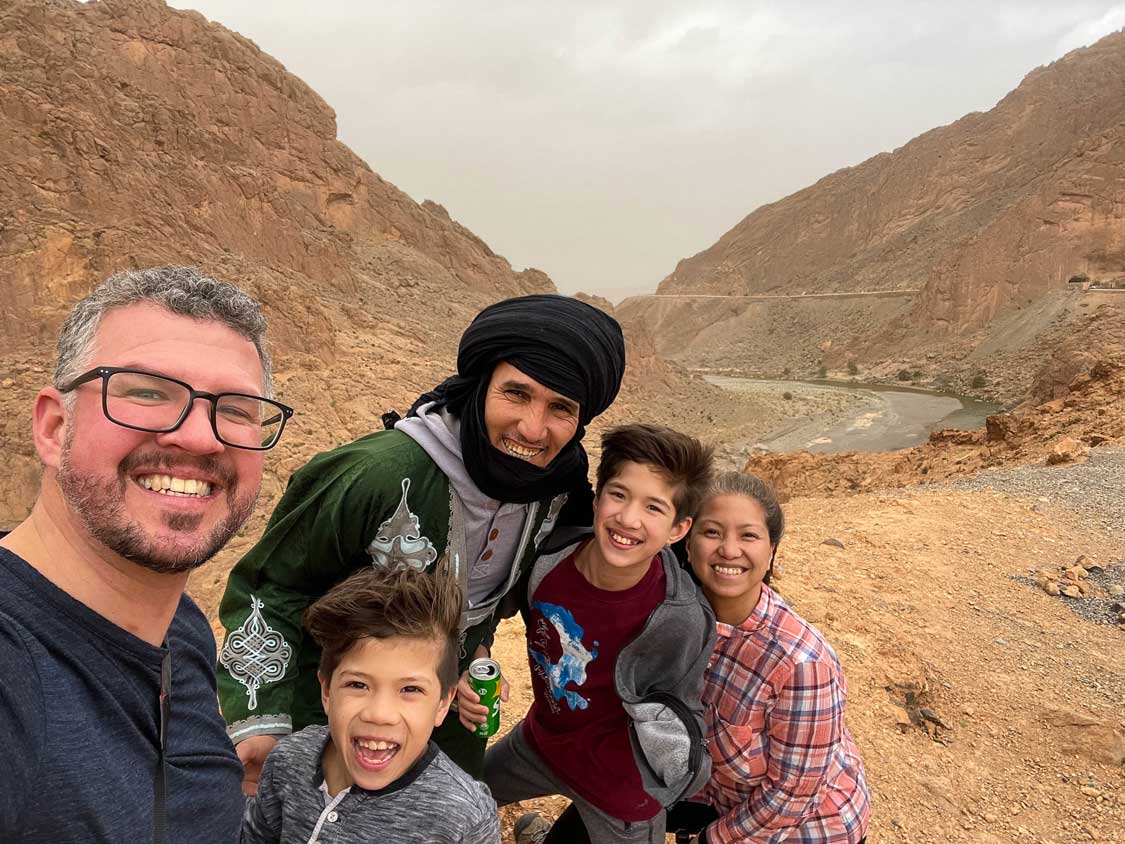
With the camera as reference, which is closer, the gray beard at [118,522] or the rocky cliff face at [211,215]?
the gray beard at [118,522]

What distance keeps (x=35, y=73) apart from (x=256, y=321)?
2194cm

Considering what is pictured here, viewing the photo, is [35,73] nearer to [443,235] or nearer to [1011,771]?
[443,235]

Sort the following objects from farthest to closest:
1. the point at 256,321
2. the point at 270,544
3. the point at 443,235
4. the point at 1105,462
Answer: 1. the point at 443,235
2. the point at 1105,462
3. the point at 270,544
4. the point at 256,321

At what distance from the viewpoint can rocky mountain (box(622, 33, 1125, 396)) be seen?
40.2m

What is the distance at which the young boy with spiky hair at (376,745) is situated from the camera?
4.91 ft

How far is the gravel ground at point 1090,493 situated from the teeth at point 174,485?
6.74 meters

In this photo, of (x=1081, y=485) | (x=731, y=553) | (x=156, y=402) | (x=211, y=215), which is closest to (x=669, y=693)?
(x=731, y=553)

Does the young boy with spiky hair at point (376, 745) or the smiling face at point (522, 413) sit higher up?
the smiling face at point (522, 413)

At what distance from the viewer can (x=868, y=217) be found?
81.1 meters

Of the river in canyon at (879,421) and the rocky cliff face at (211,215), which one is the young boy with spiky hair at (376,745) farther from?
the river in canyon at (879,421)

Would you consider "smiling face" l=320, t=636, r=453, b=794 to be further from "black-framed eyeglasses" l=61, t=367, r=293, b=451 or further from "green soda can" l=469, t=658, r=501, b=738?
"black-framed eyeglasses" l=61, t=367, r=293, b=451

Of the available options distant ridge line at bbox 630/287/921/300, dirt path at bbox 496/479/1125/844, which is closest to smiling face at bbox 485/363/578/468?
dirt path at bbox 496/479/1125/844

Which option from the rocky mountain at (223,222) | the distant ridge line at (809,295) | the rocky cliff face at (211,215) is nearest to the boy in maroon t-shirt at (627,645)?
the rocky mountain at (223,222)

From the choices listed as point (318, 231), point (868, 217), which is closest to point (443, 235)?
point (318, 231)
